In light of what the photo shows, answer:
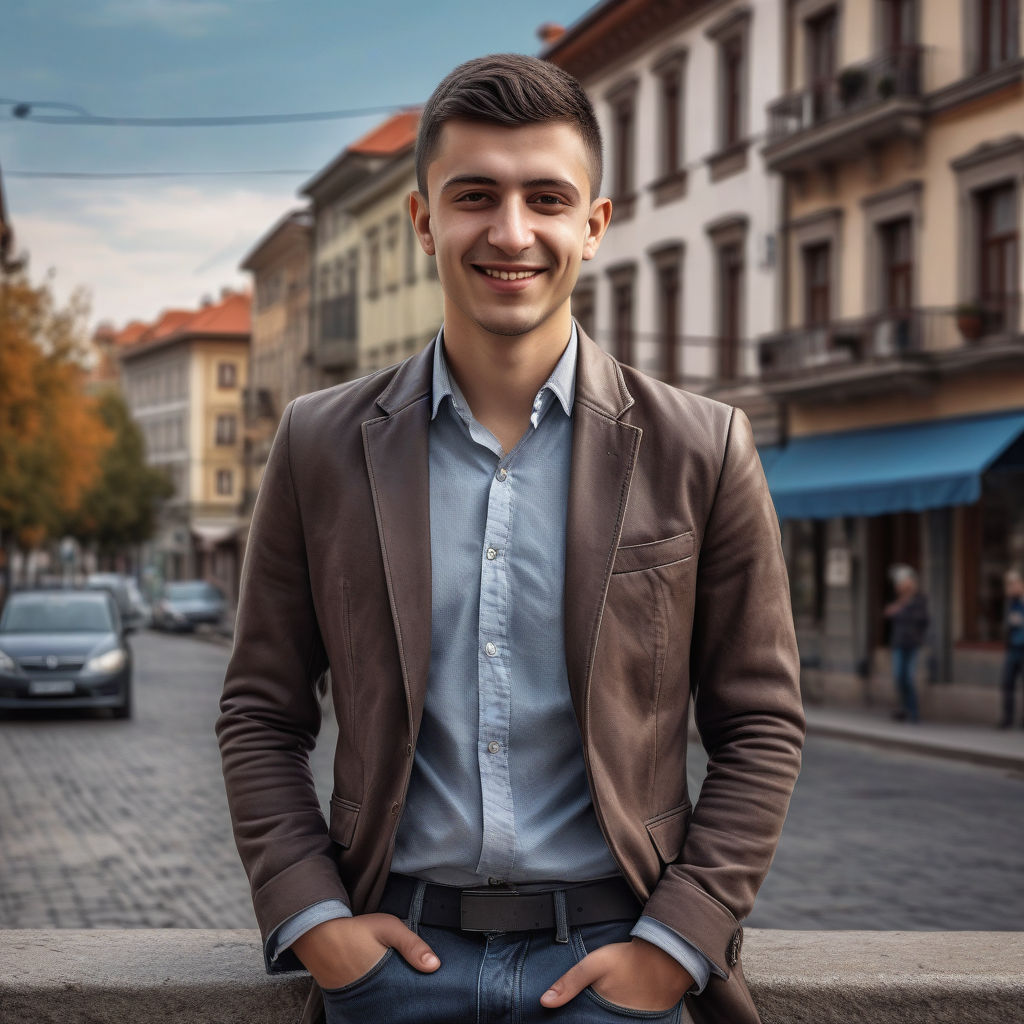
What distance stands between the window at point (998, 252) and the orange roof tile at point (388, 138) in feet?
103

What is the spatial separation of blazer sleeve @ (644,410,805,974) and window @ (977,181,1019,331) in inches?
813

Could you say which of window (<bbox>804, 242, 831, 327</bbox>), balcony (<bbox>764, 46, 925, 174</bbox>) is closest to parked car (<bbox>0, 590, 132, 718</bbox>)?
window (<bbox>804, 242, 831, 327</bbox>)

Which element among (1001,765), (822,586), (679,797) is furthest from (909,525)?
(679,797)

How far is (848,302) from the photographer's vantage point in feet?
87.1

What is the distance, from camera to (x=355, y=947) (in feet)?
7.64

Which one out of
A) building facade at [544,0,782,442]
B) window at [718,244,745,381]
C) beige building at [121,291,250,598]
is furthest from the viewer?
beige building at [121,291,250,598]

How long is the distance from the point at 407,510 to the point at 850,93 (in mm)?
24459

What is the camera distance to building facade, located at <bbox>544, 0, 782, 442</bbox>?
2916cm

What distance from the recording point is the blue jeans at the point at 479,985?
2.33 m

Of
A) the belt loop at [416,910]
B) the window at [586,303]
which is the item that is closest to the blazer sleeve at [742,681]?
the belt loop at [416,910]

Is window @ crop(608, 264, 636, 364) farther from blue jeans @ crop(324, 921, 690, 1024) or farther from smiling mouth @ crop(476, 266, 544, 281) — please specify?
blue jeans @ crop(324, 921, 690, 1024)

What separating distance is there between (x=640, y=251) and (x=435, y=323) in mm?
14257

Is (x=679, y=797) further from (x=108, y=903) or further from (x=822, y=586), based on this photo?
(x=822, y=586)

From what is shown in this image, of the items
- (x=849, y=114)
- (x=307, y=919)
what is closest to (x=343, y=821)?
(x=307, y=919)
